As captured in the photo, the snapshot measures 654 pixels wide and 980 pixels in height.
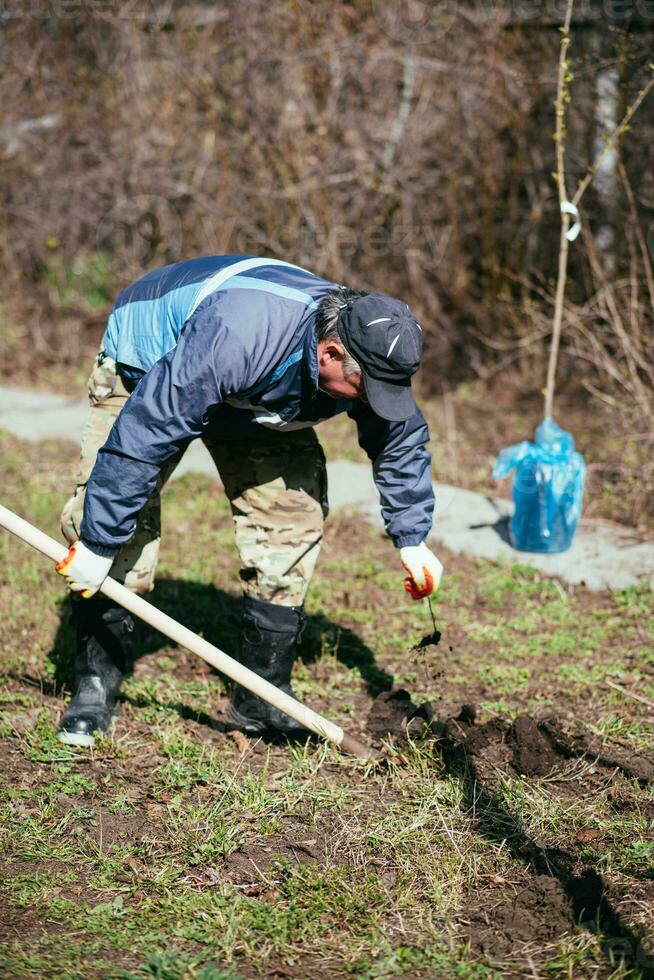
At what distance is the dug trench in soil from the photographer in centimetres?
A: 272

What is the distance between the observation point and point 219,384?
2.95 m

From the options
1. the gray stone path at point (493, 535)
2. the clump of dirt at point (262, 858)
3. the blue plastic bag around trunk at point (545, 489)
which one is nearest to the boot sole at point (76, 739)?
the clump of dirt at point (262, 858)

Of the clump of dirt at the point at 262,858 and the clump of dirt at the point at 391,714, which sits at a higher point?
the clump of dirt at the point at 391,714

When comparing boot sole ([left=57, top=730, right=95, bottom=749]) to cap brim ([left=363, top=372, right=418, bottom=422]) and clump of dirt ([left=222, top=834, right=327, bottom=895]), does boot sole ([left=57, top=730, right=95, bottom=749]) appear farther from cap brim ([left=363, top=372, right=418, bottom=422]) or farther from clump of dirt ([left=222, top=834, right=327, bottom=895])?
cap brim ([left=363, top=372, right=418, bottom=422])

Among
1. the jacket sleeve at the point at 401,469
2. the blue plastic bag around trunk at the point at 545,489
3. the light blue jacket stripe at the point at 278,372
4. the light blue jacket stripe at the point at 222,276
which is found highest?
the light blue jacket stripe at the point at 222,276

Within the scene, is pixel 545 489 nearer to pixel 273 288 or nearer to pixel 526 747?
pixel 526 747

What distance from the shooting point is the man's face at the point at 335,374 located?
3002 mm

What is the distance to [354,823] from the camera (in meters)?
3.21

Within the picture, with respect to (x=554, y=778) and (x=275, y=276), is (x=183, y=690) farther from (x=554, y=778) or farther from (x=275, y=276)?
(x=275, y=276)

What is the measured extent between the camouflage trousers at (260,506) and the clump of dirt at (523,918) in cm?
127

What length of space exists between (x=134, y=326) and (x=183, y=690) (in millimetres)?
1485

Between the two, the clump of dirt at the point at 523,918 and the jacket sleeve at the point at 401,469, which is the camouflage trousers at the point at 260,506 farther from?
the clump of dirt at the point at 523,918

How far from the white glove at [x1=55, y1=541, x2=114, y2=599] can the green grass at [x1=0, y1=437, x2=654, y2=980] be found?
70cm

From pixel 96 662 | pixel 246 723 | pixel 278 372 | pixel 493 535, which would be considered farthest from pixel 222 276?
pixel 493 535
